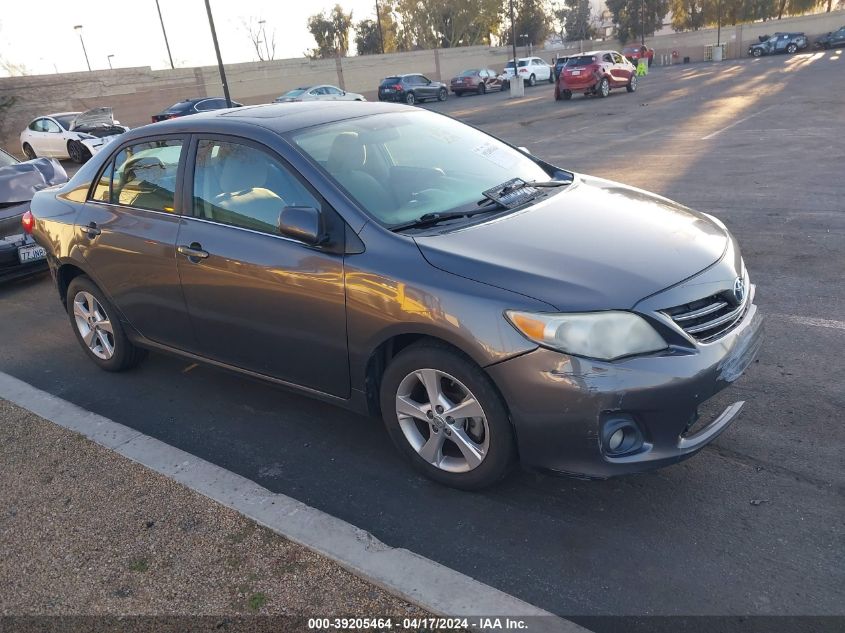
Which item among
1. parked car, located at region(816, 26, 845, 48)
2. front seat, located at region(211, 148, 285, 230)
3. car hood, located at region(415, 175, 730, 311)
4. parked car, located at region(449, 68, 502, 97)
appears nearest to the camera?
car hood, located at region(415, 175, 730, 311)

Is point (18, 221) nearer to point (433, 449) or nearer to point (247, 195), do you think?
point (247, 195)

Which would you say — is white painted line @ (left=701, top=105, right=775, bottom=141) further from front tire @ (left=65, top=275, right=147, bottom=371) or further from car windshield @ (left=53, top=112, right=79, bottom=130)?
car windshield @ (left=53, top=112, right=79, bottom=130)

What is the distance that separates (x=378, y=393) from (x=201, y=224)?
4.73 ft

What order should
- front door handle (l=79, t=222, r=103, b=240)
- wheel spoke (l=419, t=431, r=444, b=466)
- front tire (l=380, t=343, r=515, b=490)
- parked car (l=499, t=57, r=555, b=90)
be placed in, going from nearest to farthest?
front tire (l=380, t=343, r=515, b=490), wheel spoke (l=419, t=431, r=444, b=466), front door handle (l=79, t=222, r=103, b=240), parked car (l=499, t=57, r=555, b=90)

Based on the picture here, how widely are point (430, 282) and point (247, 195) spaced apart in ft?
4.43

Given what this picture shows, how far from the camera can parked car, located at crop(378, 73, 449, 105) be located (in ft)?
124

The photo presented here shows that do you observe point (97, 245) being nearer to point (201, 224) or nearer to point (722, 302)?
point (201, 224)

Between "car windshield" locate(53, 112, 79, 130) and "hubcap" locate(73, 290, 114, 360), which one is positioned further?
"car windshield" locate(53, 112, 79, 130)

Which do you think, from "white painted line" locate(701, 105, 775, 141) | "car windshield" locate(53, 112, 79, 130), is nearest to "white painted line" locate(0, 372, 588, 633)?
"white painted line" locate(701, 105, 775, 141)

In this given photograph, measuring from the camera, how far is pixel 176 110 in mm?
26141

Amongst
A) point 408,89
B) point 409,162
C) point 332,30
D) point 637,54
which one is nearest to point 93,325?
point 409,162

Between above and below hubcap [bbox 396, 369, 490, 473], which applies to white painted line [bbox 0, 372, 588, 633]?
below

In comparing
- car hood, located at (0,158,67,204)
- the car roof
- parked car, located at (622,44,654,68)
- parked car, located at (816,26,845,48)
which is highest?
the car roof

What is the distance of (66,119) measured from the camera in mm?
21609
